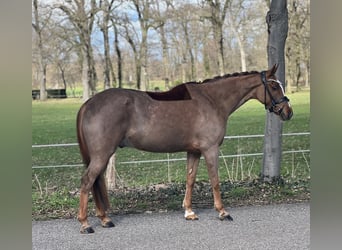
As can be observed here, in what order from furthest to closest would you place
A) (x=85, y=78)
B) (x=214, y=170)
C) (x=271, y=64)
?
1. (x=85, y=78)
2. (x=271, y=64)
3. (x=214, y=170)

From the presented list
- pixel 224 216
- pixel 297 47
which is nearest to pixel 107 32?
pixel 297 47

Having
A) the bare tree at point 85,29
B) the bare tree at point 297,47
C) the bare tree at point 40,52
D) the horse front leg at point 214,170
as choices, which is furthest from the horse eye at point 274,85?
the bare tree at point 40,52

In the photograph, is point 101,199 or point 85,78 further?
point 85,78

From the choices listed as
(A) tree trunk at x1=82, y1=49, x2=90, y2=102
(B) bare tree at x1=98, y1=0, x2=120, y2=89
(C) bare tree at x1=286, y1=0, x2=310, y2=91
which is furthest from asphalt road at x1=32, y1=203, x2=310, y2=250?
(C) bare tree at x1=286, y1=0, x2=310, y2=91

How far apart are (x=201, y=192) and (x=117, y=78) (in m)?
3.74

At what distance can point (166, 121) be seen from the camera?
15.7 ft

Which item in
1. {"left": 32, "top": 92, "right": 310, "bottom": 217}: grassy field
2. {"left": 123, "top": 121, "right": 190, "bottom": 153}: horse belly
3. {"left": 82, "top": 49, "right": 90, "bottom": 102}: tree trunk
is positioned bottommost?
{"left": 32, "top": 92, "right": 310, "bottom": 217}: grassy field

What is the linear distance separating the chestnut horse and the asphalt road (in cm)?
19

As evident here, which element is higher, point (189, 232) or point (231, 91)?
point (231, 91)

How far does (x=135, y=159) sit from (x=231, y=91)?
4.06 meters

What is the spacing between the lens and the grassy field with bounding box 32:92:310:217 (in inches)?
261

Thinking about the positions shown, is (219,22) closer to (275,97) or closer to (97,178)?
(275,97)

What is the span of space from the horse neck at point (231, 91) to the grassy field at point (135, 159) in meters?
1.53

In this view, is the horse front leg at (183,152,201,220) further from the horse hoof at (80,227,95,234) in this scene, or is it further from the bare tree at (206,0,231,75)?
the bare tree at (206,0,231,75)
